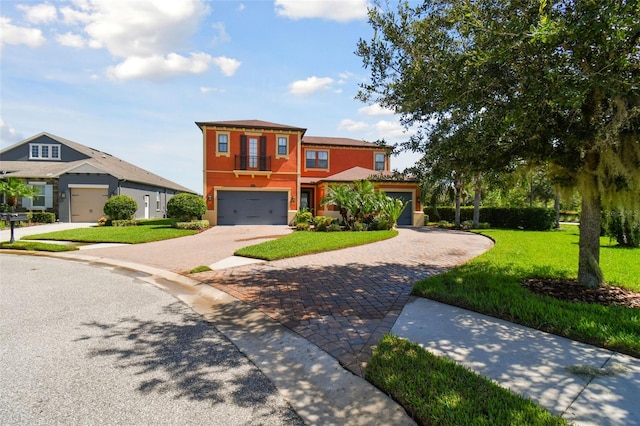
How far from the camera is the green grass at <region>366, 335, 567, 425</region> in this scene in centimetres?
237

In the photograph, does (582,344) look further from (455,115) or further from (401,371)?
(455,115)

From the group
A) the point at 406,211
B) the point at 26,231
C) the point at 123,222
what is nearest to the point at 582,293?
the point at 406,211

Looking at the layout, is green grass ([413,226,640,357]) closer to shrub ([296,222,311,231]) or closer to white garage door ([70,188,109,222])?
shrub ([296,222,311,231])

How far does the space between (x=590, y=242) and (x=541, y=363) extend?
11.5ft

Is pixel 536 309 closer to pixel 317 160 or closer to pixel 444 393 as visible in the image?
pixel 444 393

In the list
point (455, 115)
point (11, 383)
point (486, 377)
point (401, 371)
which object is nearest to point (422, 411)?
point (401, 371)

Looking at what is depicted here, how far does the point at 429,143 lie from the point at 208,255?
730cm

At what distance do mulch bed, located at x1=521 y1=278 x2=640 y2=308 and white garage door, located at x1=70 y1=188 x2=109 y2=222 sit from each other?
82.4 feet

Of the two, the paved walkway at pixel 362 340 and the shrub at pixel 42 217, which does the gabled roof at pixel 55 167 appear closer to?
the shrub at pixel 42 217

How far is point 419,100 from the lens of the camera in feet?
16.6

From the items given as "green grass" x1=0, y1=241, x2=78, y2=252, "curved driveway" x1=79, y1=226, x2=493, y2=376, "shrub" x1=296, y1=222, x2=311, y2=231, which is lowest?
"curved driveway" x1=79, y1=226, x2=493, y2=376

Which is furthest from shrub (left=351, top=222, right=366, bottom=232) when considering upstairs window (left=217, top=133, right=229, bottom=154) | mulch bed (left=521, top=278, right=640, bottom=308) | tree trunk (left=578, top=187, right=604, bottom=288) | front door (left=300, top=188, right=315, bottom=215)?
tree trunk (left=578, top=187, right=604, bottom=288)

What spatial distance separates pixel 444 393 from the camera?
2.66 metres

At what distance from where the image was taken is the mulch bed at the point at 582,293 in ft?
16.7
